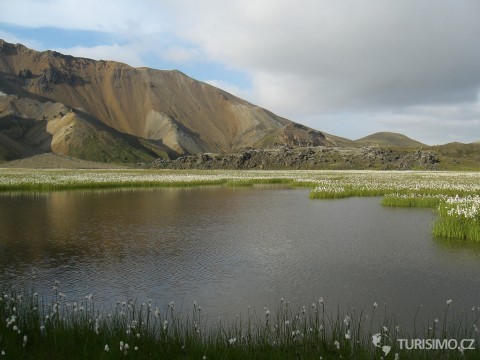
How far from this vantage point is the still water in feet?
36.1

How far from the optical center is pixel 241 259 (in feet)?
49.5

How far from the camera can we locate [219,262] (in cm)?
1463

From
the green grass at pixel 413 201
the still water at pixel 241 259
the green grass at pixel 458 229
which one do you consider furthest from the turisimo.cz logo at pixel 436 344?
the green grass at pixel 413 201

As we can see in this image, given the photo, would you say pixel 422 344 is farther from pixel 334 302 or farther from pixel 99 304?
pixel 99 304

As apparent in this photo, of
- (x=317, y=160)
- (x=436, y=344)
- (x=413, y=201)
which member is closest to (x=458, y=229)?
(x=436, y=344)

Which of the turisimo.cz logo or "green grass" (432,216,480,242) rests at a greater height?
"green grass" (432,216,480,242)

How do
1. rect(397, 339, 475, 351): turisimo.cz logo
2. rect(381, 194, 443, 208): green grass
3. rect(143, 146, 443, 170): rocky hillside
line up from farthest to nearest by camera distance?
rect(143, 146, 443, 170): rocky hillside → rect(381, 194, 443, 208): green grass → rect(397, 339, 475, 351): turisimo.cz logo

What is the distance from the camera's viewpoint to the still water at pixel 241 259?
11.0 metres

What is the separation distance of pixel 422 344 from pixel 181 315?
4764mm

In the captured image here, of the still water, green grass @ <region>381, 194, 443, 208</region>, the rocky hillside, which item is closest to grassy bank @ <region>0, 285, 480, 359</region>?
the still water

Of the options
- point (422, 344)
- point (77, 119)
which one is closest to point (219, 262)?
point (422, 344)

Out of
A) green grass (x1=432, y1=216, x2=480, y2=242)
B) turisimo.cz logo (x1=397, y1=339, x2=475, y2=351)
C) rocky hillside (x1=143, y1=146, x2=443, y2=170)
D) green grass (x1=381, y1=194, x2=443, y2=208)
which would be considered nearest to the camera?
turisimo.cz logo (x1=397, y1=339, x2=475, y2=351)

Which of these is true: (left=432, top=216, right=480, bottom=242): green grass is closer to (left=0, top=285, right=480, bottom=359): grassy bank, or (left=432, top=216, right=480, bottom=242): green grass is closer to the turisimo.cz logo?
(left=0, top=285, right=480, bottom=359): grassy bank

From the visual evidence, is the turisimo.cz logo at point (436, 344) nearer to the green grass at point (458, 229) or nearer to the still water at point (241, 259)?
the still water at point (241, 259)
